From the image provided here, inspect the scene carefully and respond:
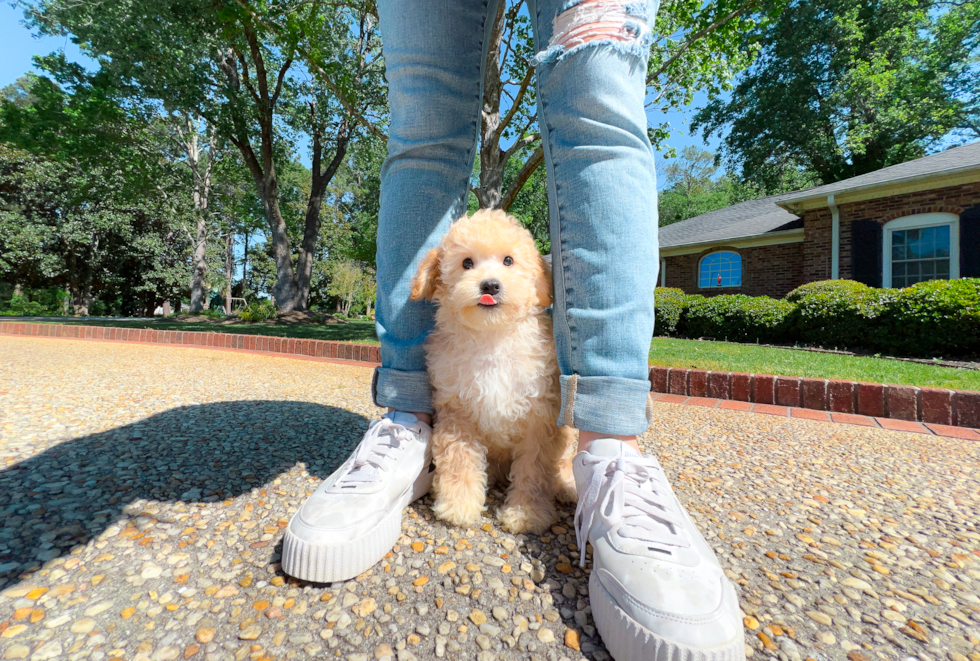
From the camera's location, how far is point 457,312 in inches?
51.4

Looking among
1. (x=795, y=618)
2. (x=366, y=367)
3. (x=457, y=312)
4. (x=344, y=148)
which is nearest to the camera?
(x=795, y=618)

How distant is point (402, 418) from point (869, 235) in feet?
48.7

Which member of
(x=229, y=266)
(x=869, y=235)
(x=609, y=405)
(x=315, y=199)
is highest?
(x=229, y=266)

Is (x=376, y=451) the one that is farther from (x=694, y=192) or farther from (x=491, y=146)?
(x=694, y=192)

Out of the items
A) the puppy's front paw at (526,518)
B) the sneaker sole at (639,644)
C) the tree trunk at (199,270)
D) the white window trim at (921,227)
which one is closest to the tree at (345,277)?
the tree trunk at (199,270)

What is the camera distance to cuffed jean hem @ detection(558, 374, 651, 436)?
1121 mm

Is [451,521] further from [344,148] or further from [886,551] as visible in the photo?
[344,148]

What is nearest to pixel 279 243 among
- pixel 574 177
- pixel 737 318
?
pixel 737 318

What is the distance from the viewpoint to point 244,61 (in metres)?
10.8

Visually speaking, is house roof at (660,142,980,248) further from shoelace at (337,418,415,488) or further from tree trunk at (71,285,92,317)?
tree trunk at (71,285,92,317)

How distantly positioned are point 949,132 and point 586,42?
993 inches

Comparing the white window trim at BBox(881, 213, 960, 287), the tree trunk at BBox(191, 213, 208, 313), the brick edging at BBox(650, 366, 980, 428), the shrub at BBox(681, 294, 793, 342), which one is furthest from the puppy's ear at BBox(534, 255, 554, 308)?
the tree trunk at BBox(191, 213, 208, 313)

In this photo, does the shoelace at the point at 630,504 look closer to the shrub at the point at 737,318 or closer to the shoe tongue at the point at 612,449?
the shoe tongue at the point at 612,449

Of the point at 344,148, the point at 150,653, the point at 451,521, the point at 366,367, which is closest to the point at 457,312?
the point at 451,521
